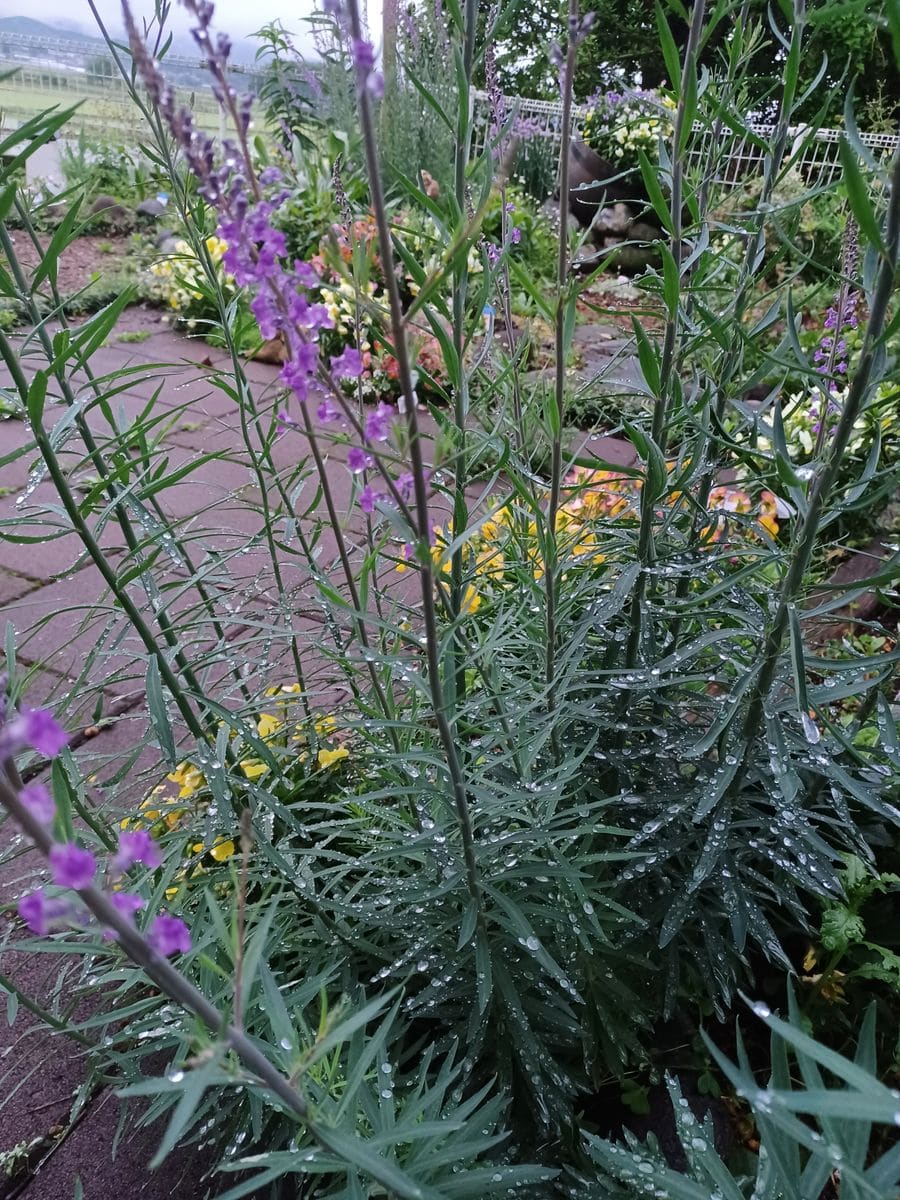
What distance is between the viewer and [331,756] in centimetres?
189

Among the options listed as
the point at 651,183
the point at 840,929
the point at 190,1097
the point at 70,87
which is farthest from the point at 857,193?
the point at 70,87

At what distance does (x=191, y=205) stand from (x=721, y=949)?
1751mm

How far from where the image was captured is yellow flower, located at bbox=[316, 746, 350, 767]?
6.11 feet

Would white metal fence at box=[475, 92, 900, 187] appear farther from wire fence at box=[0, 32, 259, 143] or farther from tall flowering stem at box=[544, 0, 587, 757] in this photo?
wire fence at box=[0, 32, 259, 143]

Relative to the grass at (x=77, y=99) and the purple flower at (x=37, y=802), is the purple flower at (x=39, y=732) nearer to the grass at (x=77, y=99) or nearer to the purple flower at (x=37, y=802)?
the purple flower at (x=37, y=802)

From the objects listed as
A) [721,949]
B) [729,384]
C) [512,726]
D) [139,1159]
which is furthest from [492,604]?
[139,1159]

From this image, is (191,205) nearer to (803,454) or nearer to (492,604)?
(492,604)

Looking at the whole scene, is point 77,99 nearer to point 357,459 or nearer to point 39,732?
point 357,459

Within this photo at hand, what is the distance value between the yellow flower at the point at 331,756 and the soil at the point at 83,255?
242 inches

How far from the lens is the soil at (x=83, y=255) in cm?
686

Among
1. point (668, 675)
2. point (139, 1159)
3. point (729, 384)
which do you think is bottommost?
point (139, 1159)

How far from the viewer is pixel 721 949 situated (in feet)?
4.91

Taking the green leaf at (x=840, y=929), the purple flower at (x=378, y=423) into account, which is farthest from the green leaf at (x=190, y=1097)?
the green leaf at (x=840, y=929)

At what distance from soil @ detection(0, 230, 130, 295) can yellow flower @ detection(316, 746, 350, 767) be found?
614cm
